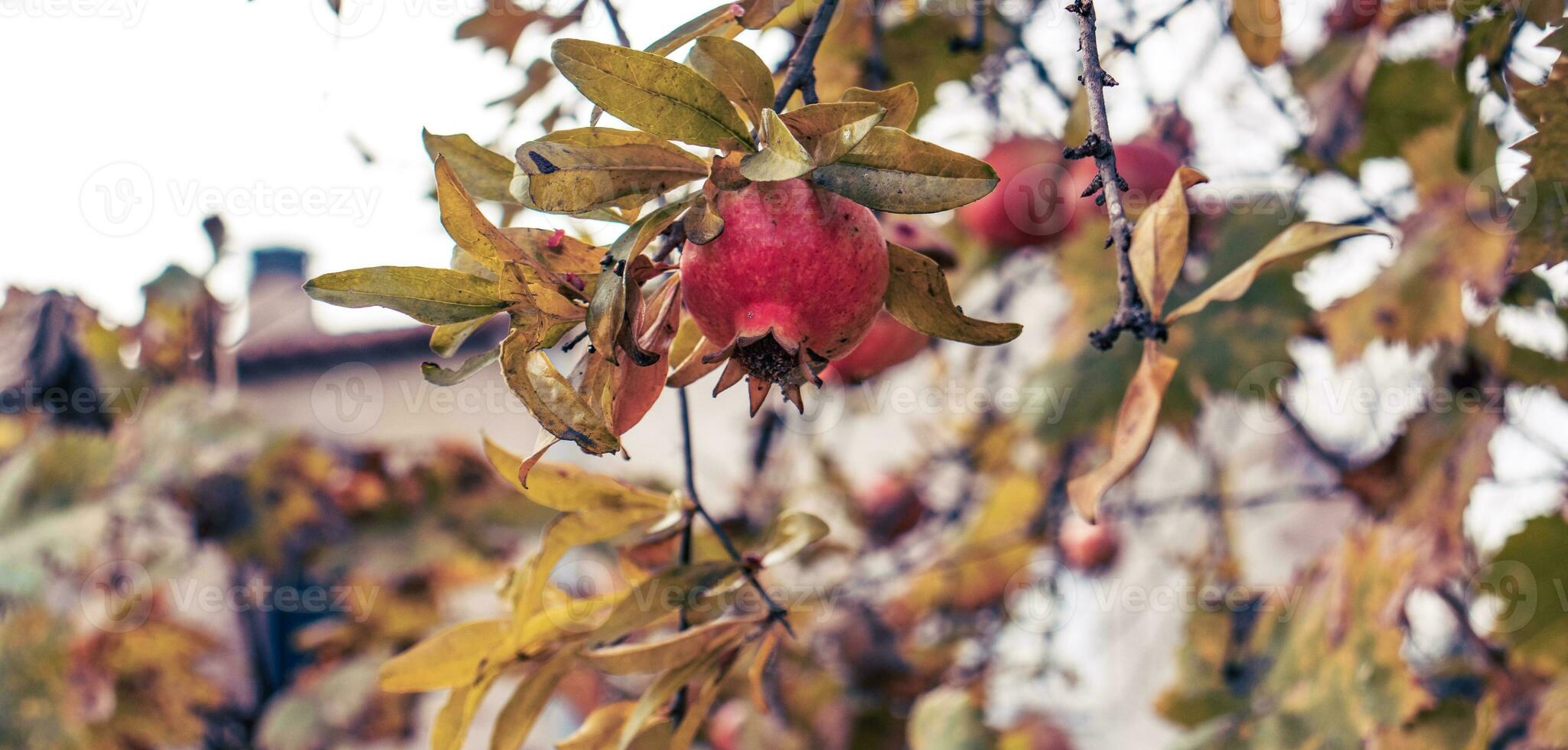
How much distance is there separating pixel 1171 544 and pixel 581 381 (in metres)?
3.59

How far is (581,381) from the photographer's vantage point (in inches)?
23.0

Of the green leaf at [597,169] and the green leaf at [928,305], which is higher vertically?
the green leaf at [597,169]

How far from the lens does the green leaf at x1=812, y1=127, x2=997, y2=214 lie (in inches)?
20.6

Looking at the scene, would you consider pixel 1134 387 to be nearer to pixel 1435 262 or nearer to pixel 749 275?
pixel 749 275

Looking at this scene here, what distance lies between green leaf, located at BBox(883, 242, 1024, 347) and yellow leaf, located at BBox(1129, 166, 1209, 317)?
7 cm

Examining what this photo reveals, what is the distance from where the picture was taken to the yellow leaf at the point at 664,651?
683mm

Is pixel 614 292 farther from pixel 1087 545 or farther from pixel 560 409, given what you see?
pixel 1087 545

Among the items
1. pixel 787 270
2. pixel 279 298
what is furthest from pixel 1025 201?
pixel 279 298

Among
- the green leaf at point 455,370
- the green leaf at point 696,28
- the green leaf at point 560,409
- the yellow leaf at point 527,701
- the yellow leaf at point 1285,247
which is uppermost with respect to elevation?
the green leaf at point 696,28

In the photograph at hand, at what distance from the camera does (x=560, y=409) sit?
1.67 feet

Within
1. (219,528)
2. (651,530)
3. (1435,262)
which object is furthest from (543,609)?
(219,528)

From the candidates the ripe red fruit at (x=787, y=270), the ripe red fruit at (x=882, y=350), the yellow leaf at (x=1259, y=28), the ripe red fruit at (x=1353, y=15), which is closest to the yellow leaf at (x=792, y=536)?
the ripe red fruit at (x=787, y=270)

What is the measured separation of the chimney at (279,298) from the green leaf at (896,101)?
21.5 ft

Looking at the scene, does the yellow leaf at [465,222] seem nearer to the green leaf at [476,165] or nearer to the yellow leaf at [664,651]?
the green leaf at [476,165]
